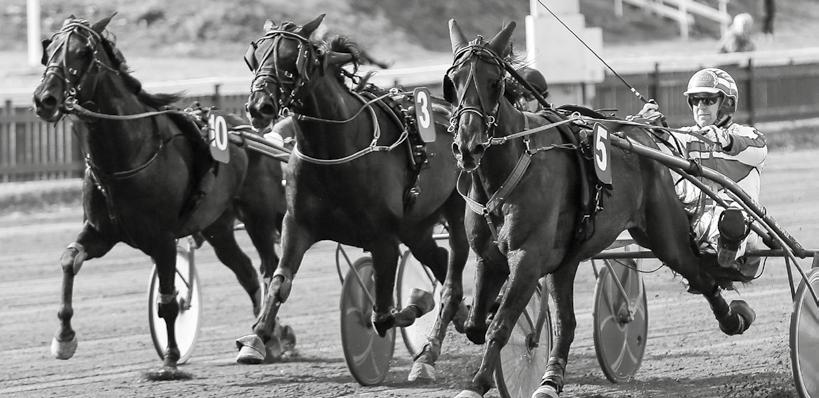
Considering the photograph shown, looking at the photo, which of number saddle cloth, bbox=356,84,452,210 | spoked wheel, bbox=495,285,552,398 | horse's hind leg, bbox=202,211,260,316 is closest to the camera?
spoked wheel, bbox=495,285,552,398

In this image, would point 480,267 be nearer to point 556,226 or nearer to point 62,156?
point 556,226

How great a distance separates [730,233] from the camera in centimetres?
716

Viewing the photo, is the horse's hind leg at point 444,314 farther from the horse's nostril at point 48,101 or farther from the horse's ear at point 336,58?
the horse's nostril at point 48,101

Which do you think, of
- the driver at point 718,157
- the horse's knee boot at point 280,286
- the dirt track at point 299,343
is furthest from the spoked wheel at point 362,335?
the driver at point 718,157

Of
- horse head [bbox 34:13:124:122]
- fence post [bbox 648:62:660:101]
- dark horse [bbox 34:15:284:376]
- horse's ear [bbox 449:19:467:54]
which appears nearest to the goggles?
horse's ear [bbox 449:19:467:54]

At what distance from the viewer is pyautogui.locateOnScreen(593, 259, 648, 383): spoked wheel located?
7980 millimetres

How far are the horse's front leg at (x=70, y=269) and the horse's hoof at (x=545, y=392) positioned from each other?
2.85m

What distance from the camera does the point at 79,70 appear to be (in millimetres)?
7938

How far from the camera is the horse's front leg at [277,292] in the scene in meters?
7.30

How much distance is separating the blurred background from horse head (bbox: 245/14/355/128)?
865cm

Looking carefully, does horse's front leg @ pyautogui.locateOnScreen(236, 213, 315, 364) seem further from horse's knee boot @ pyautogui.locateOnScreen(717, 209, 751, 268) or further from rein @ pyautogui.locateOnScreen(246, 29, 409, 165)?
horse's knee boot @ pyautogui.locateOnScreen(717, 209, 751, 268)

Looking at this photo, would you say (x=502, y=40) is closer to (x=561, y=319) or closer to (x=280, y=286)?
(x=561, y=319)

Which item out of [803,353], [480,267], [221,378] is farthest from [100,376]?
[803,353]

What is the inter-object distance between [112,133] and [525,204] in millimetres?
2711
